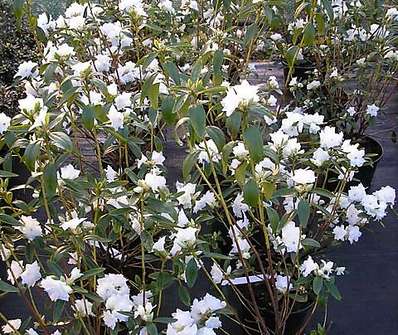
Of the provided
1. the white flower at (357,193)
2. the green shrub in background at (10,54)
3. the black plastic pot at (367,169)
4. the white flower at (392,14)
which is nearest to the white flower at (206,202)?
the white flower at (357,193)

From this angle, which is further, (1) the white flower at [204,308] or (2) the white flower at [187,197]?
(2) the white flower at [187,197]

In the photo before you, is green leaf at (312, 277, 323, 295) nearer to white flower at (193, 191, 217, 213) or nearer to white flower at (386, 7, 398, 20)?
white flower at (193, 191, 217, 213)

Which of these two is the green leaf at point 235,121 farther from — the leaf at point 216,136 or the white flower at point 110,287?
the white flower at point 110,287

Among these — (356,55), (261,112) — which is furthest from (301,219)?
(356,55)

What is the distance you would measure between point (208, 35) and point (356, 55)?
27.1 inches

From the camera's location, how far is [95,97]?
1.63 m

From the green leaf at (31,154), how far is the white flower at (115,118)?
11.4 inches

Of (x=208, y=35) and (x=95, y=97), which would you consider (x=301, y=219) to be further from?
(x=208, y=35)

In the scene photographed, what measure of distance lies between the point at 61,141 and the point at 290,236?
1.99 ft

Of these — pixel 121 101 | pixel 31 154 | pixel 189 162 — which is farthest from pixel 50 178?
pixel 121 101

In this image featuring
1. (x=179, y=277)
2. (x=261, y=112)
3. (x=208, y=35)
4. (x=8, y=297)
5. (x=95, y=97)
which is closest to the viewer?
(x=261, y=112)

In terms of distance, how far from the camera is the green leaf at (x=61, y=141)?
1.19 meters

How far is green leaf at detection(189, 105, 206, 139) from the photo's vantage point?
117cm

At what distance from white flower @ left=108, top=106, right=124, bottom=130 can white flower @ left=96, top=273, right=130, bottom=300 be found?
0.35 metres
